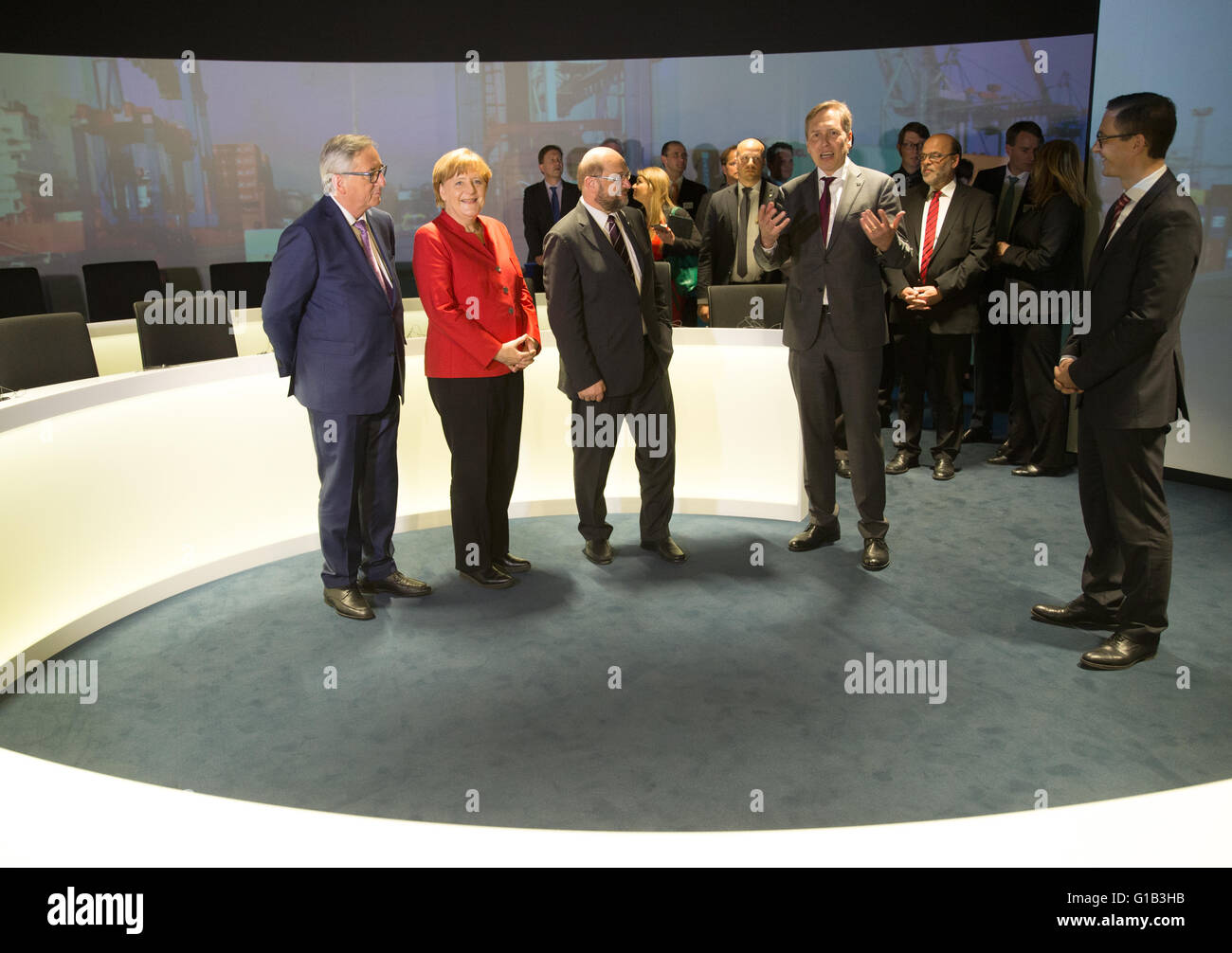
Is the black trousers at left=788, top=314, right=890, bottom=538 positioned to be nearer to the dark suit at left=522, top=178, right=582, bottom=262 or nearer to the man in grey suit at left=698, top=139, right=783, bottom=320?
the man in grey suit at left=698, top=139, right=783, bottom=320

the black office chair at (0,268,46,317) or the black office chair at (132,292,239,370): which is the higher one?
the black office chair at (0,268,46,317)

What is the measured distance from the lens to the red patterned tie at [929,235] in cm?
527

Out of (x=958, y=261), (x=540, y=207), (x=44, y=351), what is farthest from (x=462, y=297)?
(x=540, y=207)

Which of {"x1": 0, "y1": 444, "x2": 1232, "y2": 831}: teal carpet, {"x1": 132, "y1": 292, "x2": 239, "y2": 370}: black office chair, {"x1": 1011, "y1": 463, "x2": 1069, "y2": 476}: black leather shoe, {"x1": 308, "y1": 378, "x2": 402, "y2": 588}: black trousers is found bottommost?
{"x1": 0, "y1": 444, "x2": 1232, "y2": 831}: teal carpet

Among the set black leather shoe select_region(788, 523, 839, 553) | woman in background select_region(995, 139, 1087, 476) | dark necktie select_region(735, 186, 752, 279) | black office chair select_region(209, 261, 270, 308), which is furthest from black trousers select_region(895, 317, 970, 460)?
black office chair select_region(209, 261, 270, 308)

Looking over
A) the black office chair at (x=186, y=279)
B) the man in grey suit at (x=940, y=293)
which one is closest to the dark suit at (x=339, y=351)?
the man in grey suit at (x=940, y=293)

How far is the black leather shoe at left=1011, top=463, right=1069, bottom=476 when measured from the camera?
5.30 meters

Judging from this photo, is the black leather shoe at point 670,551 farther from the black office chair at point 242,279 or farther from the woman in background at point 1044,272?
the black office chair at point 242,279

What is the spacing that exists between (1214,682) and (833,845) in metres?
2.64

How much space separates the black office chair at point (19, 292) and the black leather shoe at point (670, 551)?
179 inches

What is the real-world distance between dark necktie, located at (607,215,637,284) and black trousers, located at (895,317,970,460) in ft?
7.11
